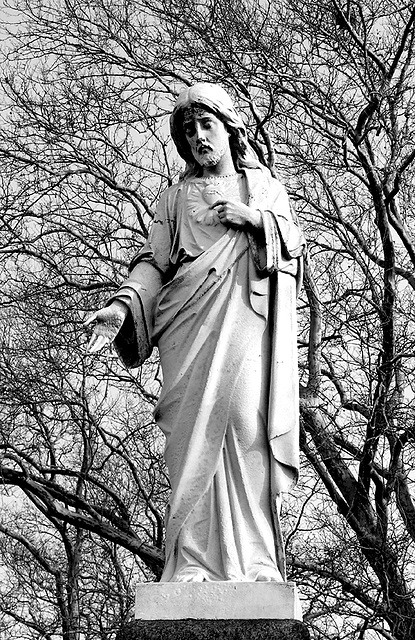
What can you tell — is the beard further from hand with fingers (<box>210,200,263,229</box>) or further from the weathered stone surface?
Result: the weathered stone surface

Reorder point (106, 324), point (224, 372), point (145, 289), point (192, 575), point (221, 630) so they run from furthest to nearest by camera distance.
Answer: point (145, 289), point (106, 324), point (224, 372), point (192, 575), point (221, 630)

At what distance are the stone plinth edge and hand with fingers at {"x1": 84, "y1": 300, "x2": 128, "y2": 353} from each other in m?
1.10

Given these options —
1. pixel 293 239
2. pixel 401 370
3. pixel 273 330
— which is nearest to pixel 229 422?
pixel 273 330

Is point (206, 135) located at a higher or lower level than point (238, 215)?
higher

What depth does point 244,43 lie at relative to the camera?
49.5 ft

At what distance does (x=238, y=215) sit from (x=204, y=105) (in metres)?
0.62

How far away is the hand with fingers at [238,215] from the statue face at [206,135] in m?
0.36

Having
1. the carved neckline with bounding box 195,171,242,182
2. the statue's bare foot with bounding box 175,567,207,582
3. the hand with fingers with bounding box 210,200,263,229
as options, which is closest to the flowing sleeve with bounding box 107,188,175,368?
the carved neckline with bounding box 195,171,242,182

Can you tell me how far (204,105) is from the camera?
609cm

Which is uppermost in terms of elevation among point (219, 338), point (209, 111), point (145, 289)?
point (209, 111)

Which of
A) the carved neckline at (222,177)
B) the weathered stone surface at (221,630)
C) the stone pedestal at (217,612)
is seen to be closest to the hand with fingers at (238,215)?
the carved neckline at (222,177)

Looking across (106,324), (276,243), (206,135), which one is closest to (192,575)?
(106,324)

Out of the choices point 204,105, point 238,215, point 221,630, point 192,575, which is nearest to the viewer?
point 221,630

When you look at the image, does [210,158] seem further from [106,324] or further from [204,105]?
[106,324]
